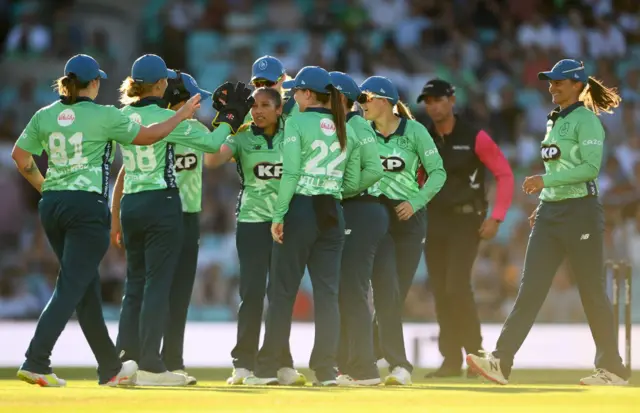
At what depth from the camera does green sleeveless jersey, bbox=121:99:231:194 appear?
9945mm

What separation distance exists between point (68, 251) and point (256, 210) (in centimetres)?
140

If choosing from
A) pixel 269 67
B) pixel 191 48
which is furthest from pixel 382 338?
pixel 191 48

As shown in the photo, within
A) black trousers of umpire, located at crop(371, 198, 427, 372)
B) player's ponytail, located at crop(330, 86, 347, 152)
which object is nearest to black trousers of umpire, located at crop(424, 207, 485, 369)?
black trousers of umpire, located at crop(371, 198, 427, 372)

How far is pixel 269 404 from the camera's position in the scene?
827 cm

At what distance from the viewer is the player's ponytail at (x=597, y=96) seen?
10.9 meters

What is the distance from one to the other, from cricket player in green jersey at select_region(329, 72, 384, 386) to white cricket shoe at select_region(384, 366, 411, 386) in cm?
10

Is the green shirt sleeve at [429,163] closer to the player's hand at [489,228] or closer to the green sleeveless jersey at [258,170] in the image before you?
the player's hand at [489,228]

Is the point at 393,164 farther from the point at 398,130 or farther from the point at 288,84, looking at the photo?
the point at 288,84

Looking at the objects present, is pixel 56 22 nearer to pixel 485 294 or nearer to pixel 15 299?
pixel 15 299

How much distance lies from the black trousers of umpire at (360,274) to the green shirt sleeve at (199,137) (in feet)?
3.67

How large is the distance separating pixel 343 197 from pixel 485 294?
28.1ft

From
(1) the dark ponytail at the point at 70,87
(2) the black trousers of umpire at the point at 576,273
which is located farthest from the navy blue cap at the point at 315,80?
(2) the black trousers of umpire at the point at 576,273

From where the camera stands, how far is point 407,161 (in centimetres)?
1110

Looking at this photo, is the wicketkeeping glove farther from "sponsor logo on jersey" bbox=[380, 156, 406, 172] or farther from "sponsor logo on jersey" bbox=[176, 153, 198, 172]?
"sponsor logo on jersey" bbox=[380, 156, 406, 172]
